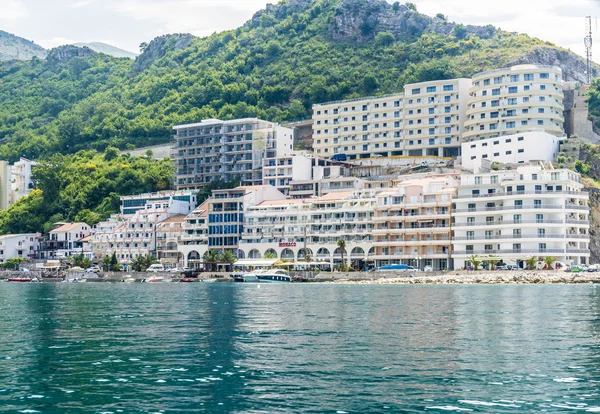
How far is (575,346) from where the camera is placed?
3366cm

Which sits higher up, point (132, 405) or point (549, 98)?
point (549, 98)

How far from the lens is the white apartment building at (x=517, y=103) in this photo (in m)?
133

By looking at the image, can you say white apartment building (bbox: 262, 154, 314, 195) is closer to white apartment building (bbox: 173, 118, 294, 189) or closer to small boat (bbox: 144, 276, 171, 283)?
white apartment building (bbox: 173, 118, 294, 189)

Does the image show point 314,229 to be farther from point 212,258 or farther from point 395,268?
point 395,268

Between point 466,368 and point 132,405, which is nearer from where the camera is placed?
point 132,405

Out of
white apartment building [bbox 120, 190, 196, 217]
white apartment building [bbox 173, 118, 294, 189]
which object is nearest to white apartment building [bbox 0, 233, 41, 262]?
white apartment building [bbox 120, 190, 196, 217]

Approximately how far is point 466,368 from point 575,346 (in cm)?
750

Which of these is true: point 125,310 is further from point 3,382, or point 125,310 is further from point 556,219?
point 556,219

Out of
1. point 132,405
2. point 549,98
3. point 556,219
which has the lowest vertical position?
point 132,405

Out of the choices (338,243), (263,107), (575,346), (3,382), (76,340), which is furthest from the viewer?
(263,107)

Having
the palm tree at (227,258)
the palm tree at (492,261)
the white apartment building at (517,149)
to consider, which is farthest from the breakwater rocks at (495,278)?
the palm tree at (227,258)

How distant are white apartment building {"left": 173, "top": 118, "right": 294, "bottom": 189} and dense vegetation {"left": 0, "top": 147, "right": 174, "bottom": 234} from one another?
23.1 feet

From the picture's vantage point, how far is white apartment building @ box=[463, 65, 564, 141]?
133375 millimetres

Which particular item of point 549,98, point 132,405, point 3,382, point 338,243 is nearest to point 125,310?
point 3,382
